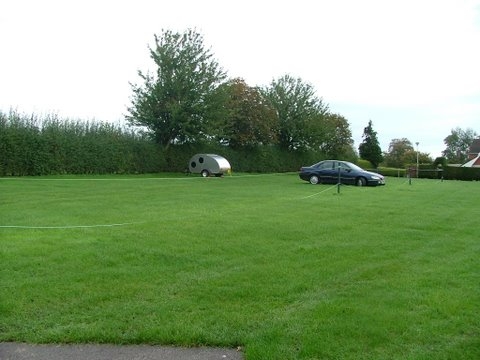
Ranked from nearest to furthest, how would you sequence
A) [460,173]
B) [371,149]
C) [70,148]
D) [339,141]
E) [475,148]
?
[70,148]
[460,173]
[339,141]
[371,149]
[475,148]

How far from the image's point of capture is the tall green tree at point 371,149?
7838 cm

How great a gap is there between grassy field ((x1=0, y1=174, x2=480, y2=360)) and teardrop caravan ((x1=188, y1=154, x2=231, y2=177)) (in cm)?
2281

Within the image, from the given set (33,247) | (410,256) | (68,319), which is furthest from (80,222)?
(410,256)

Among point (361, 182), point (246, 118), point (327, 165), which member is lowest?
point (361, 182)

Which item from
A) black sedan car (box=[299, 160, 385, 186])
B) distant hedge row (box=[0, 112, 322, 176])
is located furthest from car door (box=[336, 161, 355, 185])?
distant hedge row (box=[0, 112, 322, 176])

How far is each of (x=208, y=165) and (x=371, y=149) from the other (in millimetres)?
51017

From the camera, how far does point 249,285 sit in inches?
210

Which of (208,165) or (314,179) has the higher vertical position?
(208,165)

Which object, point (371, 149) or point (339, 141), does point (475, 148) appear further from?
point (339, 141)

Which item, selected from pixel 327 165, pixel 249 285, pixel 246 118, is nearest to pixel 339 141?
pixel 246 118

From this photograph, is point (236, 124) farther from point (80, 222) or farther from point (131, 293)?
point (131, 293)

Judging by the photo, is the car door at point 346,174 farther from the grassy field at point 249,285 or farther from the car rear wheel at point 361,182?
the grassy field at point 249,285

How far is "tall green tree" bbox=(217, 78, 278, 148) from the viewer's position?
3975 centimetres

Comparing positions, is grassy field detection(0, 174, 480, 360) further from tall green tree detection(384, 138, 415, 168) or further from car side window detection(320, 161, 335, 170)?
tall green tree detection(384, 138, 415, 168)
